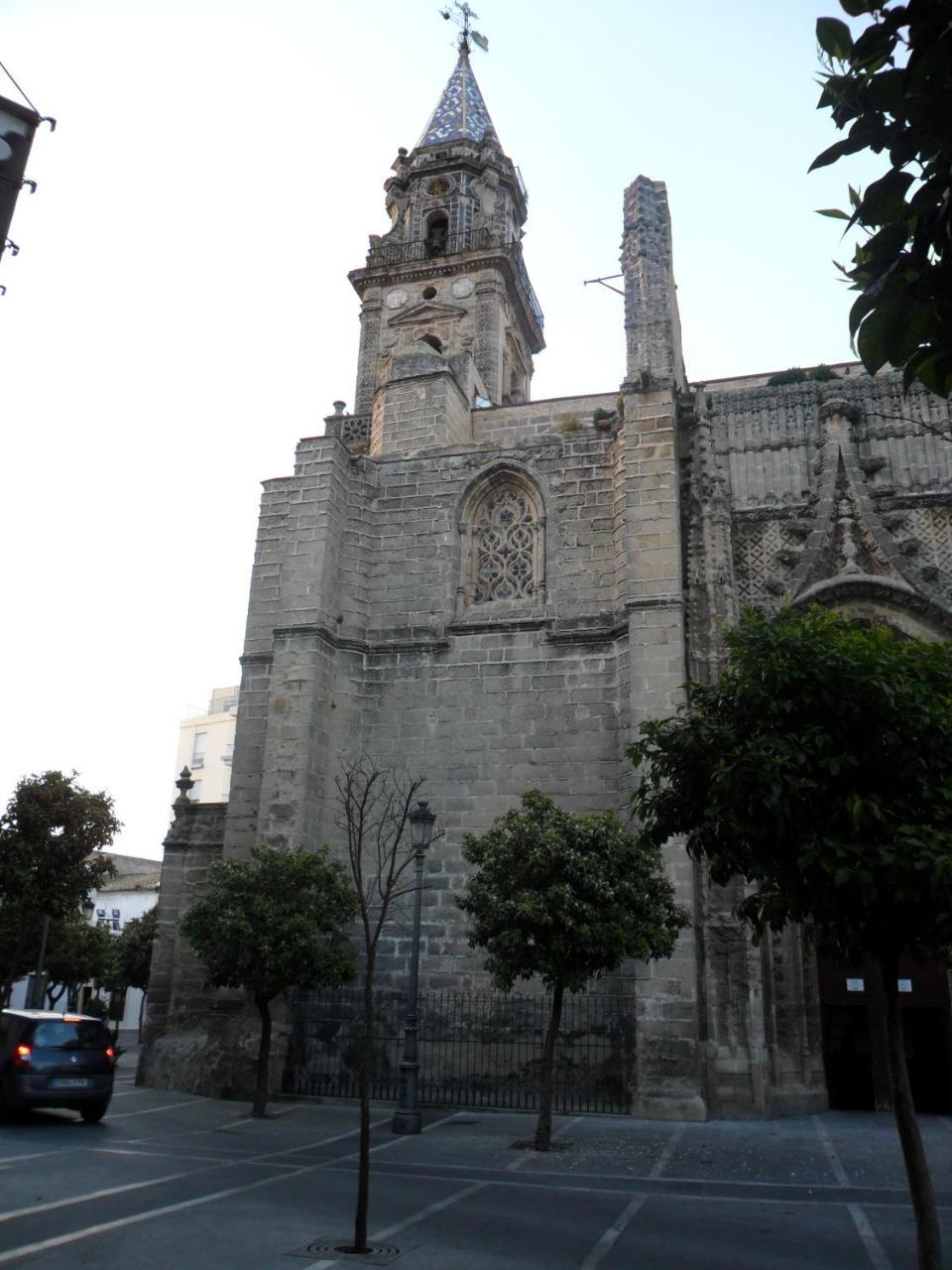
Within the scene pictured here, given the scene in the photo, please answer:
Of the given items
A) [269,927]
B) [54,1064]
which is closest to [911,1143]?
[269,927]

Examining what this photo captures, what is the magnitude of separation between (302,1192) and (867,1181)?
5.04 meters

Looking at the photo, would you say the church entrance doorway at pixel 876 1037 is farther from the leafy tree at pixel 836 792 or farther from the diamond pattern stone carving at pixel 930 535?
the leafy tree at pixel 836 792

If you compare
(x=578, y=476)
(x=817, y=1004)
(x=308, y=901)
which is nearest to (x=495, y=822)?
(x=308, y=901)

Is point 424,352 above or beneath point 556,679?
above

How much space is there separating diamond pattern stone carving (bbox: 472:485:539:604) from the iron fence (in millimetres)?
6632

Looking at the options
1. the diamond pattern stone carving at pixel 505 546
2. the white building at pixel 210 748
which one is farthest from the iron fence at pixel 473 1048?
the white building at pixel 210 748

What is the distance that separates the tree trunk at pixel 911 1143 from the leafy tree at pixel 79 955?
28.4 m

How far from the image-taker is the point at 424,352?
850 inches

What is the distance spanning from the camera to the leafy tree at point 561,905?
10.8m

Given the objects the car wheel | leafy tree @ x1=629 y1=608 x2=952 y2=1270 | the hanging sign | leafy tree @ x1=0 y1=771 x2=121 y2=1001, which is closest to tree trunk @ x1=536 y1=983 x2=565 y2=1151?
leafy tree @ x1=629 y1=608 x2=952 y2=1270

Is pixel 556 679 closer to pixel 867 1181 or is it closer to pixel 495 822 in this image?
pixel 495 822

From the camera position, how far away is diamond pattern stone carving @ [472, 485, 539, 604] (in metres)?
17.1

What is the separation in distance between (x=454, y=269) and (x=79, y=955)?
26.2m

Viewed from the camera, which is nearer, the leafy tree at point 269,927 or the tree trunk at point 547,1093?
the tree trunk at point 547,1093
